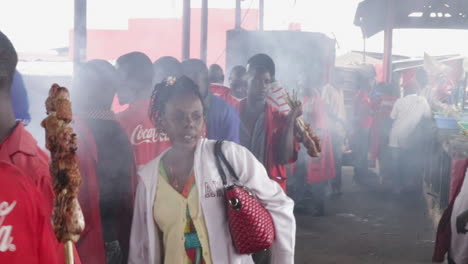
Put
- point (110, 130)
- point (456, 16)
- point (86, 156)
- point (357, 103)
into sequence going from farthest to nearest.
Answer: point (456, 16)
point (357, 103)
point (110, 130)
point (86, 156)

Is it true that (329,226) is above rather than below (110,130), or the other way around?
below

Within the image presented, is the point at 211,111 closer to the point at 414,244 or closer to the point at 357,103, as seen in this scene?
the point at 414,244

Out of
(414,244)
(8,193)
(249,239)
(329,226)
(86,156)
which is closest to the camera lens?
(8,193)

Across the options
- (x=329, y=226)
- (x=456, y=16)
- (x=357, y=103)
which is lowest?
(x=329, y=226)

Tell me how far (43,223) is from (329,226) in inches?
220

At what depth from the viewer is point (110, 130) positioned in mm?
2770

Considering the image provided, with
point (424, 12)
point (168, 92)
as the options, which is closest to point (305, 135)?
point (168, 92)

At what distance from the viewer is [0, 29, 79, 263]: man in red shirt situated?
1.49 meters

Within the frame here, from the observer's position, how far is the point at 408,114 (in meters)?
8.16

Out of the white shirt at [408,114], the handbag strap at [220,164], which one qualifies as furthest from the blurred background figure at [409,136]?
the handbag strap at [220,164]

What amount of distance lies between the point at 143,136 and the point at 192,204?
35.6 inches

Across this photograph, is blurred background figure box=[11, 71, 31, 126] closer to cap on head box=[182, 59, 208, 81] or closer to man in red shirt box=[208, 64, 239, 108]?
cap on head box=[182, 59, 208, 81]

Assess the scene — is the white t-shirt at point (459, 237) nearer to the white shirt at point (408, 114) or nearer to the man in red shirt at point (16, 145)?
the man in red shirt at point (16, 145)

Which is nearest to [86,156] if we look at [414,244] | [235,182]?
[235,182]
